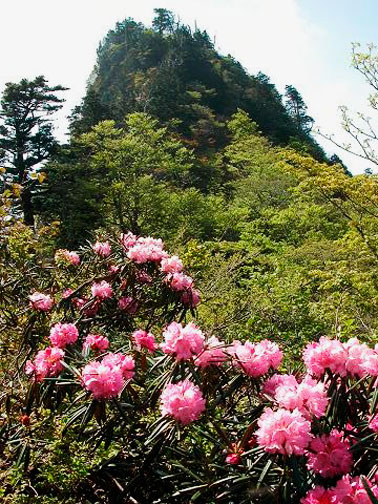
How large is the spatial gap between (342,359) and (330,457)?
0.31m

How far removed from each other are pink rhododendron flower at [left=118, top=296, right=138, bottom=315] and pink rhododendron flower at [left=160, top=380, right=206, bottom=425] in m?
1.43

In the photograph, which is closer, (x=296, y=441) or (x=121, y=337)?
(x=296, y=441)

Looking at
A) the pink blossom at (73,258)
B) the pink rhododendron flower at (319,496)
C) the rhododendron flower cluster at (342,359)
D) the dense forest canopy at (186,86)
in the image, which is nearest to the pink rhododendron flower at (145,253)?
the pink blossom at (73,258)

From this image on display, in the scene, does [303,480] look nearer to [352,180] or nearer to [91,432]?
[91,432]

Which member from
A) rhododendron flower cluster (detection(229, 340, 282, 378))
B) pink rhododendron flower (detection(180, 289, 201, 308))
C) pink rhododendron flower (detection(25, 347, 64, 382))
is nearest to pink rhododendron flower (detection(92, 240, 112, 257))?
pink rhododendron flower (detection(180, 289, 201, 308))

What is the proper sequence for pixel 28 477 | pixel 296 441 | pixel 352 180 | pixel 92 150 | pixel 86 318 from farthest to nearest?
pixel 92 150 → pixel 352 180 → pixel 86 318 → pixel 28 477 → pixel 296 441

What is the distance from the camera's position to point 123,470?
181 cm

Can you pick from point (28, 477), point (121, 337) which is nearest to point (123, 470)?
point (28, 477)

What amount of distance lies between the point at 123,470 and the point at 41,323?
4.14ft

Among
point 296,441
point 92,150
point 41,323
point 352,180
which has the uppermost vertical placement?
point 352,180

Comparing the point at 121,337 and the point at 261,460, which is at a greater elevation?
the point at 261,460

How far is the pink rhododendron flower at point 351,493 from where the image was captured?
1164 mm

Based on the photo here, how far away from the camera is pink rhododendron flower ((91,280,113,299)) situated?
2754mm

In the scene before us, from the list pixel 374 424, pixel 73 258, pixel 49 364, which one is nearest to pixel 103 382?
pixel 49 364
